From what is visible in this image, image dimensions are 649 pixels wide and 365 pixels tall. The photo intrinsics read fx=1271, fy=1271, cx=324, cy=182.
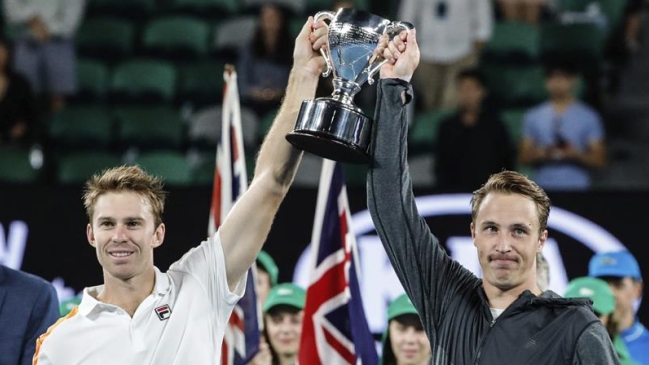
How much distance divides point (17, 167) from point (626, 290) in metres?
4.72

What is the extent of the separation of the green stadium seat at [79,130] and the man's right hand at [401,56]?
20.4 feet

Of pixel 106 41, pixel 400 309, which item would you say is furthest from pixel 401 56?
pixel 106 41

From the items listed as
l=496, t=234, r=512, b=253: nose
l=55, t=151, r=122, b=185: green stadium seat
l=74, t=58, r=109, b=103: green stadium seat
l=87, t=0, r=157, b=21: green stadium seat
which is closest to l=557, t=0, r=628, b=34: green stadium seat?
l=87, t=0, r=157, b=21: green stadium seat

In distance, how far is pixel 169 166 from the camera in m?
9.18

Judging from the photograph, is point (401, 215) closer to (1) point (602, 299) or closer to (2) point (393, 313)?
(2) point (393, 313)

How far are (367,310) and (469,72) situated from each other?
240cm

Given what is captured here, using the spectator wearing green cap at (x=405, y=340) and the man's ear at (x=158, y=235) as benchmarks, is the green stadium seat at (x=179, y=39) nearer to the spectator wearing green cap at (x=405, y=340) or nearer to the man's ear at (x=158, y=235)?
the spectator wearing green cap at (x=405, y=340)

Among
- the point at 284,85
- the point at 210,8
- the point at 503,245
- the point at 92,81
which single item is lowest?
the point at 503,245

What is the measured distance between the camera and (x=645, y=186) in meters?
9.03

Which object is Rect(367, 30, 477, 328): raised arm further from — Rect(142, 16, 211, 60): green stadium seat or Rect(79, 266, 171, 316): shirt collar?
Rect(142, 16, 211, 60): green stadium seat

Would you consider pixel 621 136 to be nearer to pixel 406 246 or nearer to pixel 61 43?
pixel 61 43

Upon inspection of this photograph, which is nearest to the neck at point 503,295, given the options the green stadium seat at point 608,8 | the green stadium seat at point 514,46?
the green stadium seat at point 514,46

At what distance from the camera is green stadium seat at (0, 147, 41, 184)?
920 centimetres

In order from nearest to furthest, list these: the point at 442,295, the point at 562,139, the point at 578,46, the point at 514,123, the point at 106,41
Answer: the point at 442,295
the point at 562,139
the point at 514,123
the point at 578,46
the point at 106,41
